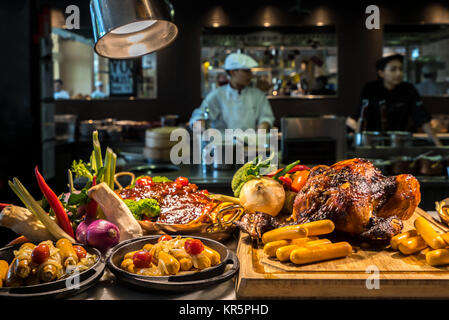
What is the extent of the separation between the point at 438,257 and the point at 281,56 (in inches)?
257

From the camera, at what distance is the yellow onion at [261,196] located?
179cm

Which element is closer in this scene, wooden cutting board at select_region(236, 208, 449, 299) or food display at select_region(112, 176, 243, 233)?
wooden cutting board at select_region(236, 208, 449, 299)

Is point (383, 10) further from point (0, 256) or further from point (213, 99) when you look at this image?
point (0, 256)

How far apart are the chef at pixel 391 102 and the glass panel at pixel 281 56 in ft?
7.66

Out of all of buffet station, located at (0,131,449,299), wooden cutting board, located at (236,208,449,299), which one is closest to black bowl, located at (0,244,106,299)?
buffet station, located at (0,131,449,299)

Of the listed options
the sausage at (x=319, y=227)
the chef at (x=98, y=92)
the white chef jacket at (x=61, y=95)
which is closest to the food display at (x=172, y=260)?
the sausage at (x=319, y=227)

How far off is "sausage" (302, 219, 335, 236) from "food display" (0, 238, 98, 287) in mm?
648

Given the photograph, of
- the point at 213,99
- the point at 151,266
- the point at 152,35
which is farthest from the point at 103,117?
the point at 151,266

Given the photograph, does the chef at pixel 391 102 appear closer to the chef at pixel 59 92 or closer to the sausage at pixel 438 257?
the sausage at pixel 438 257

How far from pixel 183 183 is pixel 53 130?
4.95 m

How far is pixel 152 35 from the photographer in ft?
5.56

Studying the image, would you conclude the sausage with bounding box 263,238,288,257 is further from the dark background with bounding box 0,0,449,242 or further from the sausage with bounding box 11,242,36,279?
the dark background with bounding box 0,0,449,242

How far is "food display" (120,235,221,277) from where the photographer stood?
1229 mm

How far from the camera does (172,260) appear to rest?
1.24 metres
